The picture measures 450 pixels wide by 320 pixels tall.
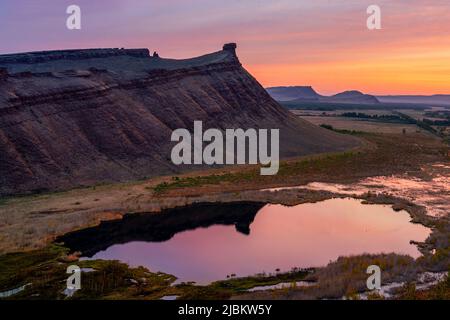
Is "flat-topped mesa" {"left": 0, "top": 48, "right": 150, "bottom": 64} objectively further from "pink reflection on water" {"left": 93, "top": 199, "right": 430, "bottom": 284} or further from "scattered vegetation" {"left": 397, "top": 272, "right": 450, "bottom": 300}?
"scattered vegetation" {"left": 397, "top": 272, "right": 450, "bottom": 300}

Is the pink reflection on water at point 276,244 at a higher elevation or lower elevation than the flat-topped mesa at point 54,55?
lower

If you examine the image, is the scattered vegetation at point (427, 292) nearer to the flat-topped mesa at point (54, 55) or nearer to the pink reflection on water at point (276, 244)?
the pink reflection on water at point (276, 244)

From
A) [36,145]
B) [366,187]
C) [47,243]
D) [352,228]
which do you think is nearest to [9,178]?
[36,145]

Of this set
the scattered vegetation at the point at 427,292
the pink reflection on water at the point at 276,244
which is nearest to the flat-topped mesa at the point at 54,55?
the pink reflection on water at the point at 276,244

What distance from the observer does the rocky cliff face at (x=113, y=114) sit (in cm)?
5622

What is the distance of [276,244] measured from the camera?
34938 mm

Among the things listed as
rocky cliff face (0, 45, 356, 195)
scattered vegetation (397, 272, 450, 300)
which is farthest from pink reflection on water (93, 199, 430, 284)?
rocky cliff face (0, 45, 356, 195)

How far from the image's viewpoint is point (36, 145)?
5678 cm

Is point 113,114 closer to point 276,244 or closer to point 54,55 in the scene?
point 54,55

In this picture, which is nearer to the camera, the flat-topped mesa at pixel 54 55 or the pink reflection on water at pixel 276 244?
the pink reflection on water at pixel 276 244

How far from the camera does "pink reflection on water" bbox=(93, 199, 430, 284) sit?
30.1m

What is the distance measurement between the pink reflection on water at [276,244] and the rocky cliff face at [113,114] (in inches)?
904

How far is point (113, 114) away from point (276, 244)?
4486cm
